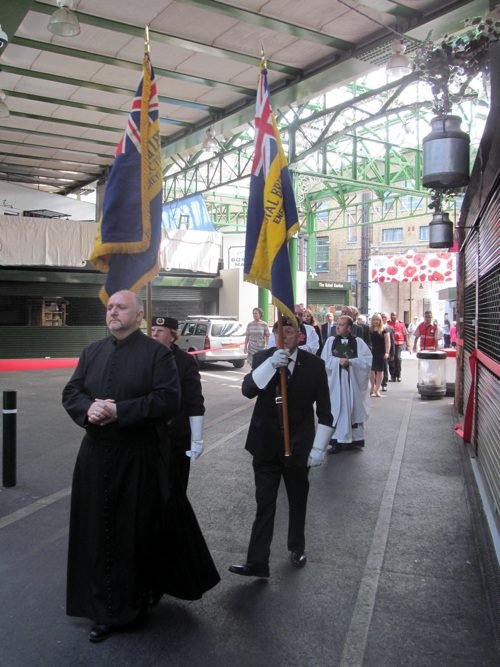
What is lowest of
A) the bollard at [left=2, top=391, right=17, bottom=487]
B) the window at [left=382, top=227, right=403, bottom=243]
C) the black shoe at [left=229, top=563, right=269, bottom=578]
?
the black shoe at [left=229, top=563, right=269, bottom=578]

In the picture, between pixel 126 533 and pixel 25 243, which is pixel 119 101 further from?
pixel 126 533

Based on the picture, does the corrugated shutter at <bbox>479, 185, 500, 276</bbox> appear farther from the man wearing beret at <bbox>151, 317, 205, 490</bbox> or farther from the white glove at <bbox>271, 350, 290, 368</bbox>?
the man wearing beret at <bbox>151, 317, 205, 490</bbox>

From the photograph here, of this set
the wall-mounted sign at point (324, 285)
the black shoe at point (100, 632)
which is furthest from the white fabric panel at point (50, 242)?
the black shoe at point (100, 632)

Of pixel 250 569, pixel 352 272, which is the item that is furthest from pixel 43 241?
pixel 352 272

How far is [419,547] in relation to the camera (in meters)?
4.83

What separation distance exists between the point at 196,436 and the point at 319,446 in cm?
95

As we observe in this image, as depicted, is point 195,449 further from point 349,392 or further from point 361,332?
point 361,332

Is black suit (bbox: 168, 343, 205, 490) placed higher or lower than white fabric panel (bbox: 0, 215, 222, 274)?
lower

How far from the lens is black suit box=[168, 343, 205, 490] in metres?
4.45

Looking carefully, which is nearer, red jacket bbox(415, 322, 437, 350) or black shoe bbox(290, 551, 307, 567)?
black shoe bbox(290, 551, 307, 567)

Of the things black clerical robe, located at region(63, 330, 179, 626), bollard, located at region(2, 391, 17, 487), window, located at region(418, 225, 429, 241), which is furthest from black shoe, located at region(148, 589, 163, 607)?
window, located at region(418, 225, 429, 241)

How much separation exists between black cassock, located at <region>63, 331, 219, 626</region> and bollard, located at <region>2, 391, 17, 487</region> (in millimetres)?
3263

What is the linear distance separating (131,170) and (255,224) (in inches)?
40.8

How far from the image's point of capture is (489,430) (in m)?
5.95
